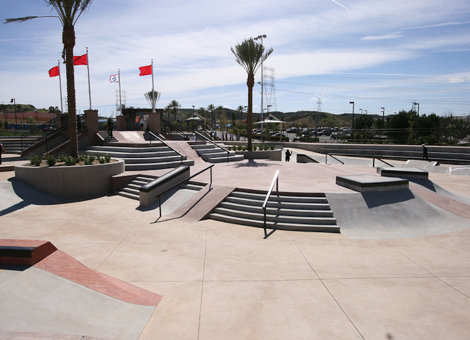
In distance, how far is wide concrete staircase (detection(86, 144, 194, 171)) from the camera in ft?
52.2

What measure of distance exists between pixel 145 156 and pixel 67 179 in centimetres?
520

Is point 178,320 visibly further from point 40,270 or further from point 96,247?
point 96,247

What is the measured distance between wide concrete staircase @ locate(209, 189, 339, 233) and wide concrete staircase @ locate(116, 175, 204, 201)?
2.34 metres

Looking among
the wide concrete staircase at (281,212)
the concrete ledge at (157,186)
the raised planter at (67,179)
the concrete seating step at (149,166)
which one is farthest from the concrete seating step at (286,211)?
the concrete seating step at (149,166)

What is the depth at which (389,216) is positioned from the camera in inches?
354

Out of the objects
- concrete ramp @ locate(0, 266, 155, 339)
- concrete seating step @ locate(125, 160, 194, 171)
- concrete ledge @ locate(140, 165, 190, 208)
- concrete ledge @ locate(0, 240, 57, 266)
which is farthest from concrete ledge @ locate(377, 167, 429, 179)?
concrete ledge @ locate(0, 240, 57, 266)

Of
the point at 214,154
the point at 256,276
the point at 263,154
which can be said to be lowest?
the point at 256,276

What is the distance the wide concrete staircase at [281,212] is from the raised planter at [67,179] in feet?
21.4

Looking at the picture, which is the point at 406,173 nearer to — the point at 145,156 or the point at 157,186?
the point at 157,186

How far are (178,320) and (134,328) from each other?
64 cm

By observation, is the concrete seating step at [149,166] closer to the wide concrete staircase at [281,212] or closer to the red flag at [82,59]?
the wide concrete staircase at [281,212]

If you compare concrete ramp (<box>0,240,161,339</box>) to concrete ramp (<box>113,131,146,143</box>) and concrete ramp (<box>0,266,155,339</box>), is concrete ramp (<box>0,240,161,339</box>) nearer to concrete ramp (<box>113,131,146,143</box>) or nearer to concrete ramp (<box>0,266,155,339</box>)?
concrete ramp (<box>0,266,155,339</box>)

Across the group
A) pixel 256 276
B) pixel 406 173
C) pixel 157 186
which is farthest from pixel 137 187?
pixel 406 173

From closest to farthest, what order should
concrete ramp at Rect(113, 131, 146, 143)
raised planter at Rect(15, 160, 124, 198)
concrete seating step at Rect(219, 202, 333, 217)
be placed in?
concrete seating step at Rect(219, 202, 333, 217)
raised planter at Rect(15, 160, 124, 198)
concrete ramp at Rect(113, 131, 146, 143)
